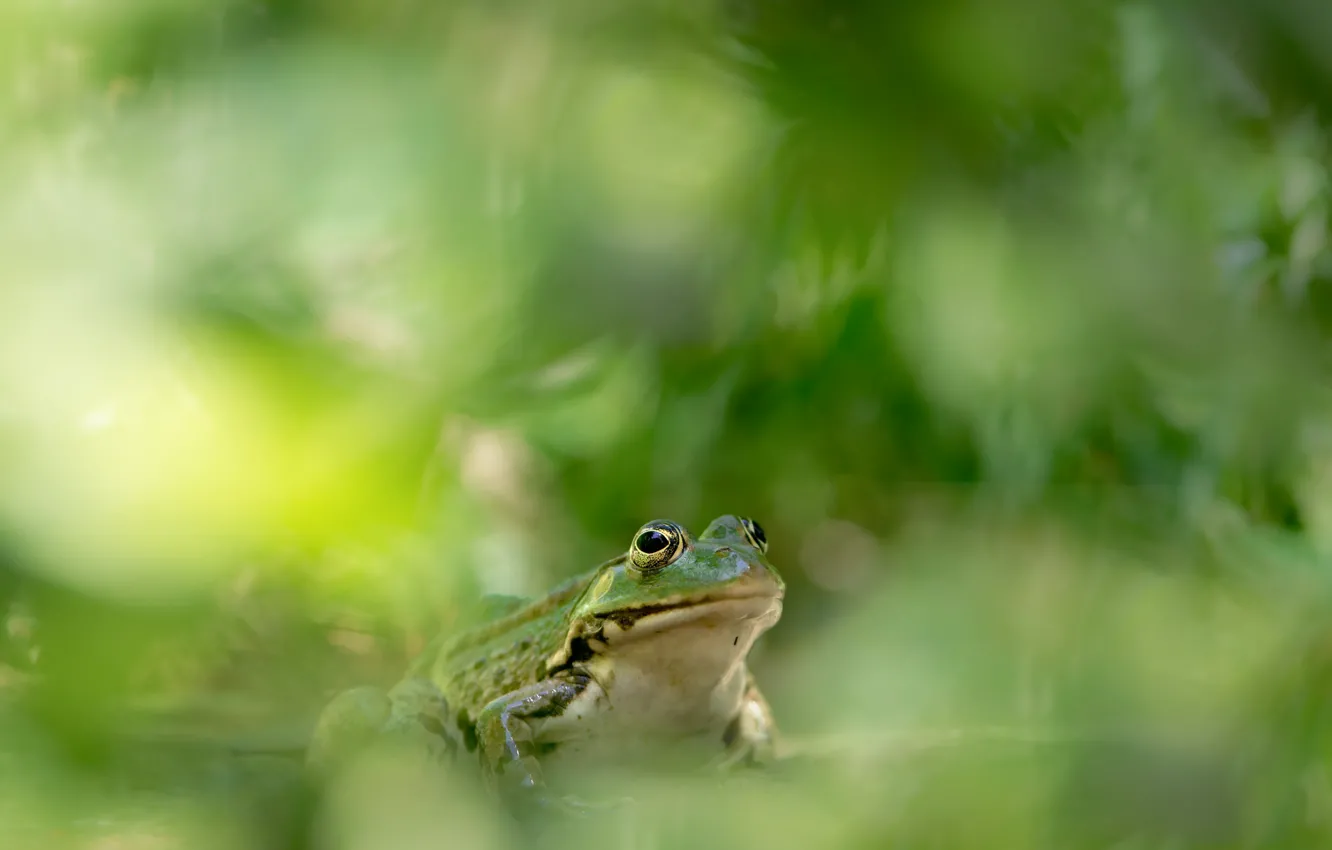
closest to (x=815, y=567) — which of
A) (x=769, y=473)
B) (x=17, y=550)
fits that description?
(x=769, y=473)

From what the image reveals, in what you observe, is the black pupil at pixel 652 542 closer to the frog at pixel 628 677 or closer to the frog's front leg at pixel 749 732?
the frog at pixel 628 677

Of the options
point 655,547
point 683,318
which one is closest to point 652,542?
point 655,547

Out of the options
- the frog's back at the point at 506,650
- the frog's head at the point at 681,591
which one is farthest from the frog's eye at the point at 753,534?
the frog's back at the point at 506,650

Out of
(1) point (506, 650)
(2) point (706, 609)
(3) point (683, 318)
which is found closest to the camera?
(2) point (706, 609)

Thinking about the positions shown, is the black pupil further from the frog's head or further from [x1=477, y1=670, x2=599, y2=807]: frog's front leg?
[x1=477, y1=670, x2=599, y2=807]: frog's front leg

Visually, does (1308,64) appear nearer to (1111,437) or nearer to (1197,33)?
(1197,33)

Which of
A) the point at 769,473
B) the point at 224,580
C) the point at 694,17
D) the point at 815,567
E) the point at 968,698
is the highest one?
the point at 694,17

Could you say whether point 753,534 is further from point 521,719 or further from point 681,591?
point 521,719

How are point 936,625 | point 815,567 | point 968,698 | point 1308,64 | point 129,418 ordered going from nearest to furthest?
point 968,698 → point 129,418 → point 936,625 → point 1308,64 → point 815,567
